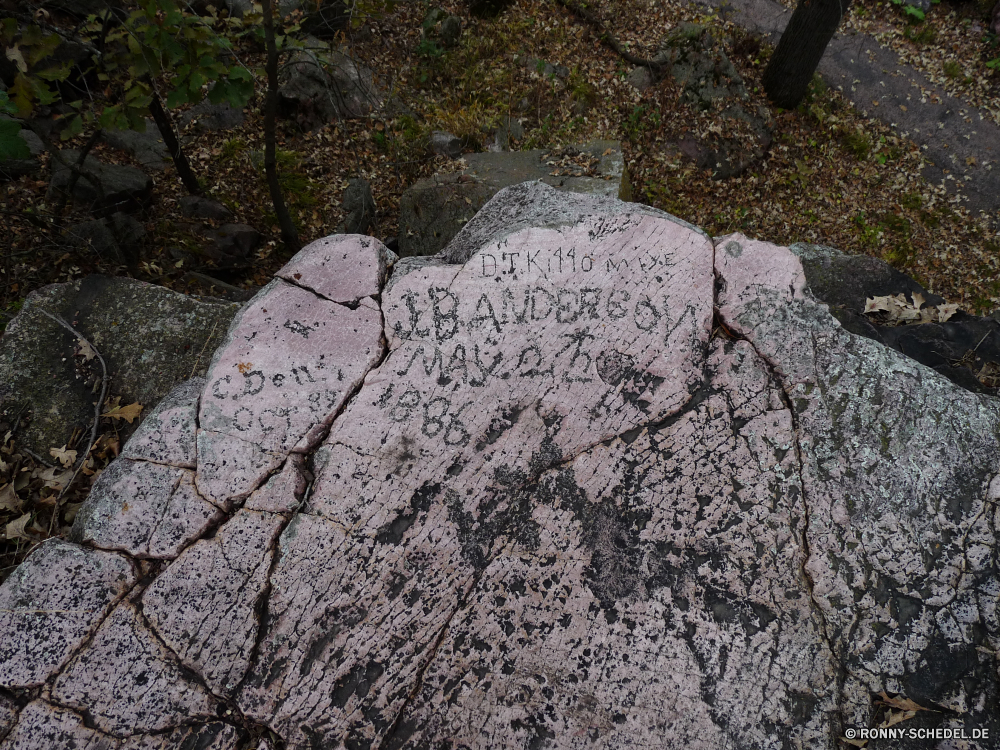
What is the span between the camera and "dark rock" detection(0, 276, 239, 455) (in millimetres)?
2930

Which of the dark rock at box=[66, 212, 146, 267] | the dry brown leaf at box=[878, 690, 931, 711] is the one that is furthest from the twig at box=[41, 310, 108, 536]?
the dry brown leaf at box=[878, 690, 931, 711]

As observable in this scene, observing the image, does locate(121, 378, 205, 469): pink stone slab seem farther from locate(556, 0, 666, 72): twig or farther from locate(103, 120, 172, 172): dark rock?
locate(556, 0, 666, 72): twig

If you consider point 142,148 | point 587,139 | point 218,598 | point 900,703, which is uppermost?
point 900,703

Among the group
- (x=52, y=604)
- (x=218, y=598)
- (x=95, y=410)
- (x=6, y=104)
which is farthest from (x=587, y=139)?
(x=52, y=604)

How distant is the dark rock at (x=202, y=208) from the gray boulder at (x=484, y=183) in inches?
63.3

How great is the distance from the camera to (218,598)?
202cm

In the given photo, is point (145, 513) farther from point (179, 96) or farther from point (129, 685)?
point (179, 96)

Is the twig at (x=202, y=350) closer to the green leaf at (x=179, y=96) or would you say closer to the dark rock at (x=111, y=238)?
the green leaf at (x=179, y=96)

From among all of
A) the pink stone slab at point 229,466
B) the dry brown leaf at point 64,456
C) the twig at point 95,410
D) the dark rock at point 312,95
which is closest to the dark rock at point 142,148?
the dark rock at point 312,95

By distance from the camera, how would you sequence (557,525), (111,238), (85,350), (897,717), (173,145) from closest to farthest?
(897,717) → (557,525) → (85,350) → (111,238) → (173,145)

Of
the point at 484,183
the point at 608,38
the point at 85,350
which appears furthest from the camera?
the point at 608,38

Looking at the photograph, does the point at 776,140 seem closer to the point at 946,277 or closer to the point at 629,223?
the point at 946,277

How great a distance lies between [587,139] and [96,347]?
532cm

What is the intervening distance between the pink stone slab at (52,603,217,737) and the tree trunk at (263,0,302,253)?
125 inches
